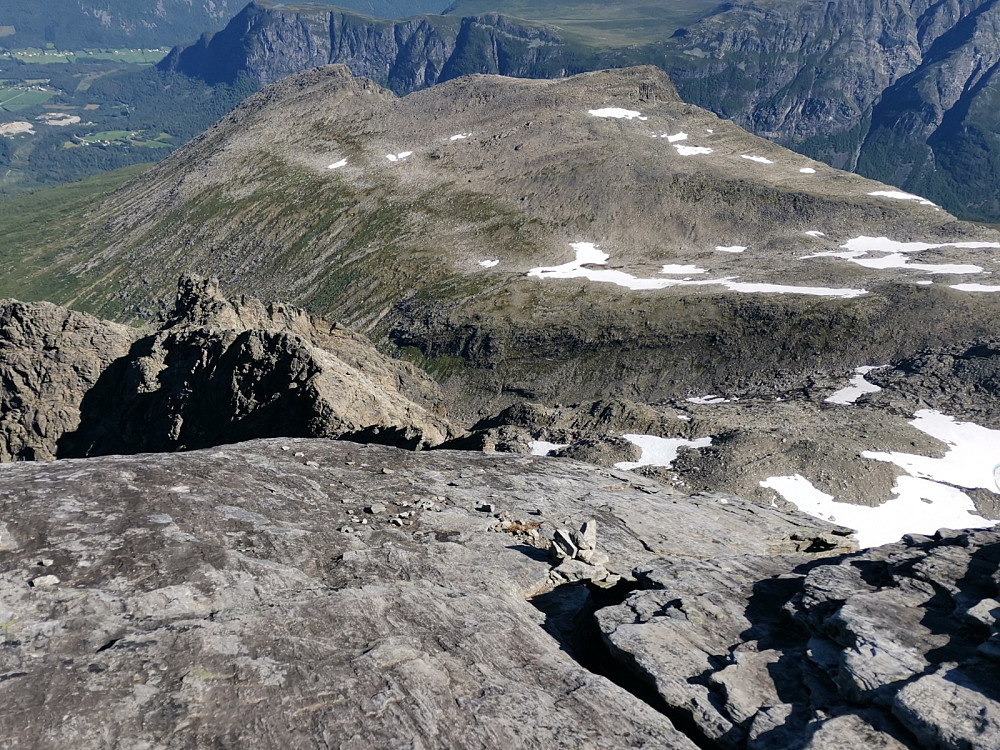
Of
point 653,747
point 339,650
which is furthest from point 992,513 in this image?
point 339,650

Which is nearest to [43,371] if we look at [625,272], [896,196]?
[625,272]

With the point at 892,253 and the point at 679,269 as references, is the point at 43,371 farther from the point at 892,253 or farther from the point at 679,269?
the point at 892,253

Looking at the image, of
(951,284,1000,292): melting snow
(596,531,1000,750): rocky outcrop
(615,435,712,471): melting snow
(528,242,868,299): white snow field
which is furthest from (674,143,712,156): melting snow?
(596,531,1000,750): rocky outcrop

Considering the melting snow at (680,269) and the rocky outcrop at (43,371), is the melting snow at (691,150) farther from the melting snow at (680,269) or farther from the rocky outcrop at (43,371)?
the rocky outcrop at (43,371)

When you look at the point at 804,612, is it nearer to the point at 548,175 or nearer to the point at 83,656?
the point at 83,656

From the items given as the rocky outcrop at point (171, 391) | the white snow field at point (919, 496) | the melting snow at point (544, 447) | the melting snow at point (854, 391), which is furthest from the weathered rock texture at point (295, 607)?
the melting snow at point (854, 391)

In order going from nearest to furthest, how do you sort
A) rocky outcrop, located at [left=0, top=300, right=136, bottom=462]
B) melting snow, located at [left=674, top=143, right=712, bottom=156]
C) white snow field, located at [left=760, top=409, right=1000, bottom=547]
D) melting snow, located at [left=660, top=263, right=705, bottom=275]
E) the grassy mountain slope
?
white snow field, located at [left=760, top=409, right=1000, bottom=547] < rocky outcrop, located at [left=0, top=300, right=136, bottom=462] < the grassy mountain slope < melting snow, located at [left=660, top=263, right=705, bottom=275] < melting snow, located at [left=674, top=143, right=712, bottom=156]

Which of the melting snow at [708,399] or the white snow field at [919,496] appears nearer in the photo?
the white snow field at [919,496]

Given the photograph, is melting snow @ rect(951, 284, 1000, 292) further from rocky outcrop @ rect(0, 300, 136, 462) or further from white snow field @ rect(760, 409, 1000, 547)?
rocky outcrop @ rect(0, 300, 136, 462)
